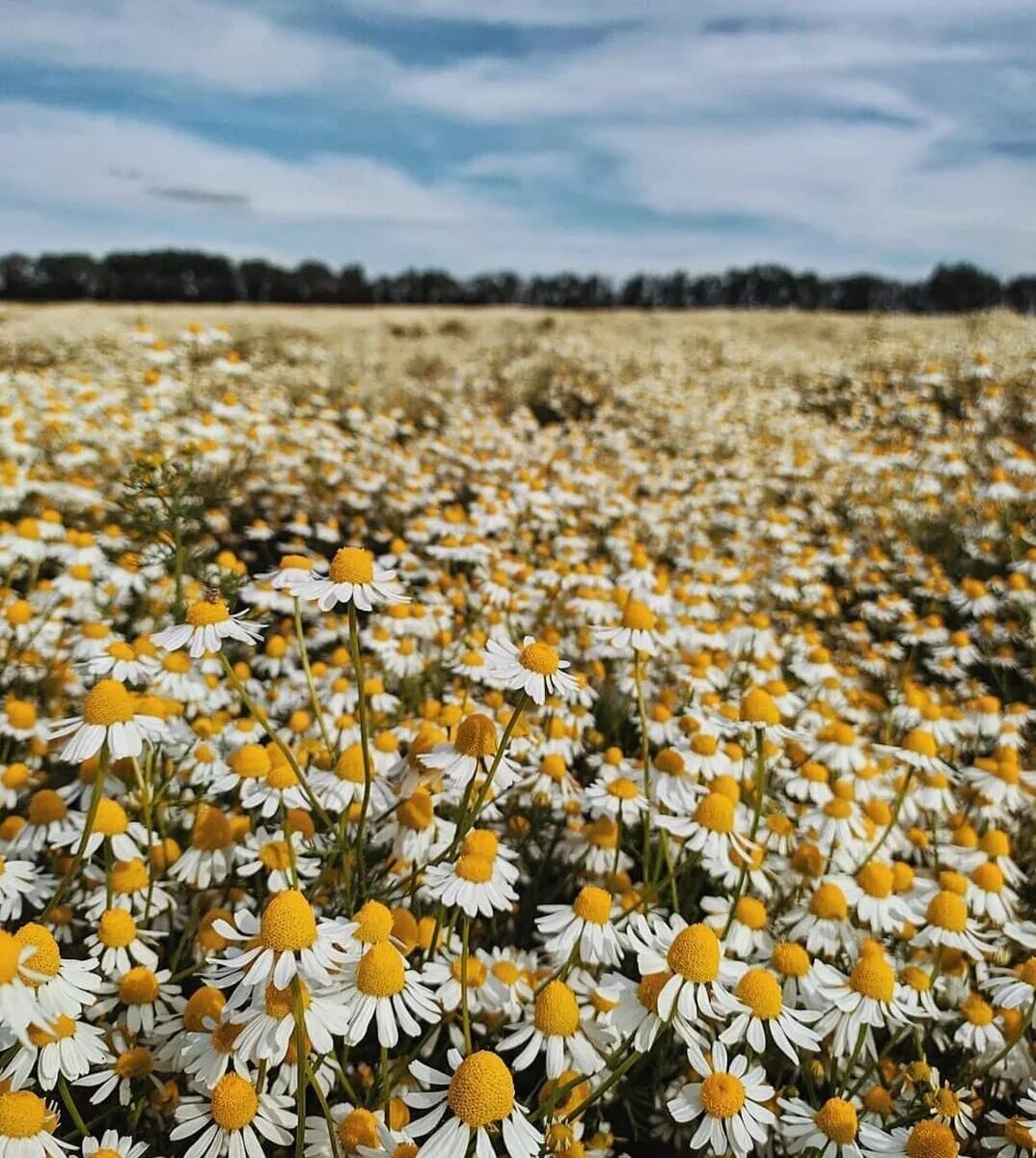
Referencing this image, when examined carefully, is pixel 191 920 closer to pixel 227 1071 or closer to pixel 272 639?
pixel 227 1071

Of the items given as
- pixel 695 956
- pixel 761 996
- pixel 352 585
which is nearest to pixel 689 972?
pixel 695 956

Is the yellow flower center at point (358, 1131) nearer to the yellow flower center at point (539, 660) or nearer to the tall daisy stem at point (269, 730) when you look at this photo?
the tall daisy stem at point (269, 730)

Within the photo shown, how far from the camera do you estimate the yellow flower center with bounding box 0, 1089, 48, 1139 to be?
4.12 feet

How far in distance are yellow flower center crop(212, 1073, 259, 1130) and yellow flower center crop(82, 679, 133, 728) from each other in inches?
27.4

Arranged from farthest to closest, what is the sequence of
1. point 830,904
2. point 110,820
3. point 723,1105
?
point 830,904, point 110,820, point 723,1105

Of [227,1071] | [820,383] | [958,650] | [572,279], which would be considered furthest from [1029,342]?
[572,279]

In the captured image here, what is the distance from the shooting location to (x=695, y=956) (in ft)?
4.82

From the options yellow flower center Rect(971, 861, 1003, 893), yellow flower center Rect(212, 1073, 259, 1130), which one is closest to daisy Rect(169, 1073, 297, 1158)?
yellow flower center Rect(212, 1073, 259, 1130)

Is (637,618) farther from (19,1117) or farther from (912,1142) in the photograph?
(19,1117)

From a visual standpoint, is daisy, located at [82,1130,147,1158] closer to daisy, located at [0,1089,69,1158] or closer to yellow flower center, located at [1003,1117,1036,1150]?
daisy, located at [0,1089,69,1158]

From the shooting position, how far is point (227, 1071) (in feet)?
4.70

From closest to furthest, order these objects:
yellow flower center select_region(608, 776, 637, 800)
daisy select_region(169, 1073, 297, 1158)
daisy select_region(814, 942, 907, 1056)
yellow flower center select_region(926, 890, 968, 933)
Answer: daisy select_region(169, 1073, 297, 1158)
daisy select_region(814, 942, 907, 1056)
yellow flower center select_region(926, 890, 968, 933)
yellow flower center select_region(608, 776, 637, 800)

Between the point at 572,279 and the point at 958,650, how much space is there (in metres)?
62.0

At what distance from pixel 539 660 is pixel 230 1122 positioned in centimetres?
92
